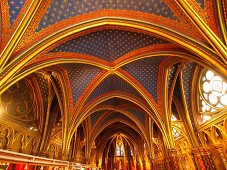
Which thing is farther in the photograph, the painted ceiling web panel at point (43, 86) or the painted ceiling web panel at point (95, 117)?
the painted ceiling web panel at point (95, 117)

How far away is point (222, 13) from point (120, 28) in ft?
12.6

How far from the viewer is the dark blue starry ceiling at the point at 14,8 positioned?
5.48m

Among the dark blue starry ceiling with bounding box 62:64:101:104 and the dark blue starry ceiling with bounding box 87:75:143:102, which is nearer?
the dark blue starry ceiling with bounding box 62:64:101:104

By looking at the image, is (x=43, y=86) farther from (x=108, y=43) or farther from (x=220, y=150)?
(x=220, y=150)

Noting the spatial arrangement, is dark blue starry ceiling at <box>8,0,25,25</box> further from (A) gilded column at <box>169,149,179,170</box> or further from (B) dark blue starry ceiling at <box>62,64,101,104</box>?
(A) gilded column at <box>169,149,179,170</box>

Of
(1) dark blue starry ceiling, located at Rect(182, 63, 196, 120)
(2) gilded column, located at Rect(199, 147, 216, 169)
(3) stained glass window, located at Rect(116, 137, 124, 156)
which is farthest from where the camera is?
(3) stained glass window, located at Rect(116, 137, 124, 156)

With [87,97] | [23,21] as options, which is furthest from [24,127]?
[23,21]

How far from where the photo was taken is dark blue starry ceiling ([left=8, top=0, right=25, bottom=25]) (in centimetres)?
548

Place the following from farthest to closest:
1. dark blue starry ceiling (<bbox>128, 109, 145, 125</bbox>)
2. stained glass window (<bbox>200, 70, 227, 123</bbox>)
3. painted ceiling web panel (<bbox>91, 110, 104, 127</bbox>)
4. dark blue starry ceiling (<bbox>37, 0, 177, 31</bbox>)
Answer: painted ceiling web panel (<bbox>91, 110, 104, 127</bbox>)
dark blue starry ceiling (<bbox>128, 109, 145, 125</bbox>)
stained glass window (<bbox>200, 70, 227, 123</bbox>)
dark blue starry ceiling (<bbox>37, 0, 177, 31</bbox>)

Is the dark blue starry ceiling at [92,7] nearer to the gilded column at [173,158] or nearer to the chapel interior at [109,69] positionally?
the chapel interior at [109,69]

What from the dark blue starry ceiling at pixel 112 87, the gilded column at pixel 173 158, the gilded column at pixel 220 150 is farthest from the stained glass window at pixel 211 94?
the dark blue starry ceiling at pixel 112 87

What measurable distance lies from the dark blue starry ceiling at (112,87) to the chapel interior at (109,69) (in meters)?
0.08

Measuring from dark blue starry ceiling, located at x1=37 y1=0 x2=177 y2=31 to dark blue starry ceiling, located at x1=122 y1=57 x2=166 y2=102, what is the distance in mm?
3019

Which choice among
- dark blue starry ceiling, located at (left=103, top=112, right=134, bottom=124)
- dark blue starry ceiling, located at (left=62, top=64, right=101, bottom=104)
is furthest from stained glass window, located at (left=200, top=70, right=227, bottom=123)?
dark blue starry ceiling, located at (left=103, top=112, right=134, bottom=124)
